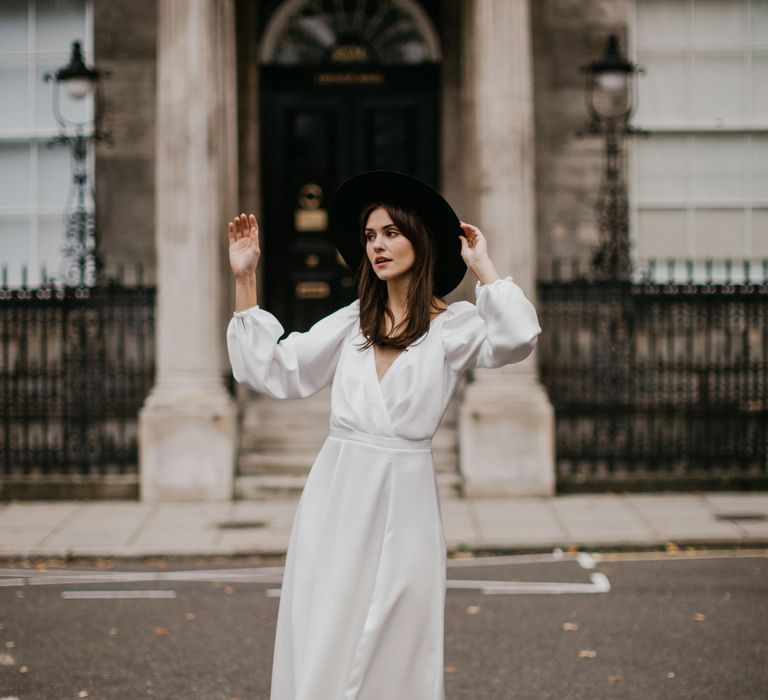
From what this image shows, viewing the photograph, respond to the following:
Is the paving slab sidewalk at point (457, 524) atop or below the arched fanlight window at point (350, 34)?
below

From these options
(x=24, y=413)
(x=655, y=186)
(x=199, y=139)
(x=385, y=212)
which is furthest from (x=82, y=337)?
(x=385, y=212)

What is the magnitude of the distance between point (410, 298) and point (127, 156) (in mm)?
9283

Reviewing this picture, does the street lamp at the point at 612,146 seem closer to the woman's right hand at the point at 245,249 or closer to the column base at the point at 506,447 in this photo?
the column base at the point at 506,447

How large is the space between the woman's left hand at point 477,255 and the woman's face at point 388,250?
6.5 inches

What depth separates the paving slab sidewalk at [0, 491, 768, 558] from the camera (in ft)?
27.3

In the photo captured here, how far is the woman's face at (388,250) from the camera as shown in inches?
128

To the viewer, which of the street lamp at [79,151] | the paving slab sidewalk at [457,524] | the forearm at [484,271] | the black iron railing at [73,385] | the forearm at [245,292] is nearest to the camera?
the forearm at [484,271]

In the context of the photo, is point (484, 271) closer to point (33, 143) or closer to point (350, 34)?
point (350, 34)

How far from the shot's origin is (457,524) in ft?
29.6

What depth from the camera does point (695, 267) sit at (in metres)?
12.1

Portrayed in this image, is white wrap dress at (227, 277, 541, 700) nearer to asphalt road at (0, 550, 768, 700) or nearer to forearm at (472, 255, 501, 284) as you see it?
forearm at (472, 255, 501, 284)

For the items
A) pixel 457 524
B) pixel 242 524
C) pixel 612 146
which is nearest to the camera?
pixel 457 524

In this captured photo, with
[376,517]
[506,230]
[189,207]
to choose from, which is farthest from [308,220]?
[376,517]

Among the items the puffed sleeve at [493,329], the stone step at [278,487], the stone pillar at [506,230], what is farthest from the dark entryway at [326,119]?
the puffed sleeve at [493,329]
